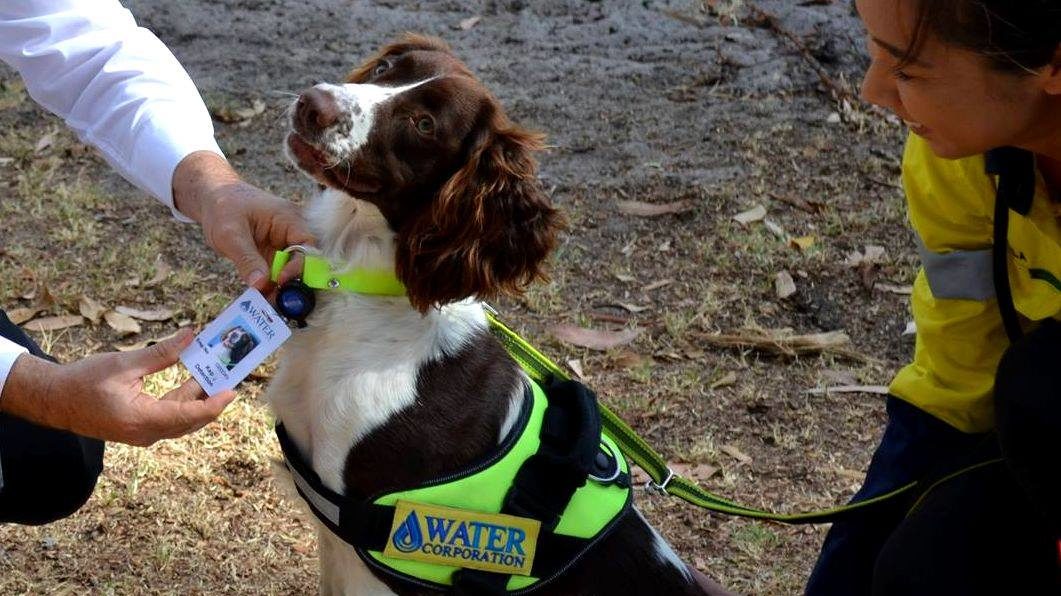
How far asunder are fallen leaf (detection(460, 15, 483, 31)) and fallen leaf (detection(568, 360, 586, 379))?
3.20m

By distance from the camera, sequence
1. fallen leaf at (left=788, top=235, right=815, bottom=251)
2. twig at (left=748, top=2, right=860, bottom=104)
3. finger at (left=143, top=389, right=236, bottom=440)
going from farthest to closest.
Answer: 1. twig at (left=748, top=2, right=860, bottom=104)
2. fallen leaf at (left=788, top=235, right=815, bottom=251)
3. finger at (left=143, top=389, right=236, bottom=440)

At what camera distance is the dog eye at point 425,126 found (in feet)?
9.09

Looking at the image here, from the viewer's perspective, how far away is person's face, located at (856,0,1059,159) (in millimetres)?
2162

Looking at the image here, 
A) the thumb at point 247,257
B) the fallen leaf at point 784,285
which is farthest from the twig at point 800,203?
the thumb at point 247,257

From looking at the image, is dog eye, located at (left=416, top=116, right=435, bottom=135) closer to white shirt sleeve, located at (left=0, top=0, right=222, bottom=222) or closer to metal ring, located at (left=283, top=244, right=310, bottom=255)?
metal ring, located at (left=283, top=244, right=310, bottom=255)

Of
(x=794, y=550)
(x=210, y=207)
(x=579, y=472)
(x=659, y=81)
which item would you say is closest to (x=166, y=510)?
(x=210, y=207)

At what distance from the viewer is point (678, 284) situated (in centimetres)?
485

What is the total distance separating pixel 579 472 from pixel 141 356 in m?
0.90

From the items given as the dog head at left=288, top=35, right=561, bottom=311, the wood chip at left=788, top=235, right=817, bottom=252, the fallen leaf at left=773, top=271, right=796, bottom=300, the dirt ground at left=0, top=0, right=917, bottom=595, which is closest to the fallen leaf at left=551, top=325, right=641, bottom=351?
the dirt ground at left=0, top=0, right=917, bottom=595

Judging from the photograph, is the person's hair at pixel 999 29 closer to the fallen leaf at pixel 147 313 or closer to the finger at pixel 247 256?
the finger at pixel 247 256

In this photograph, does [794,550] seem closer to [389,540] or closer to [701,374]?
[701,374]

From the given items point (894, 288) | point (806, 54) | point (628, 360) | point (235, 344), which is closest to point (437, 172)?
point (235, 344)

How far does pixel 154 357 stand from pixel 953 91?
1.55 metres

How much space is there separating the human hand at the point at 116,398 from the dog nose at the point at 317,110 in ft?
1.66
